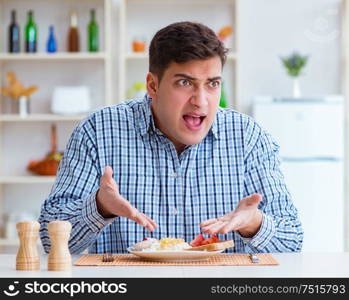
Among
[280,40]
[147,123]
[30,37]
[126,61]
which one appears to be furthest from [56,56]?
[147,123]

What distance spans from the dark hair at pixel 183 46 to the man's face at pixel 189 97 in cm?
2

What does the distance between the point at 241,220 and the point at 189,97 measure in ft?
1.61

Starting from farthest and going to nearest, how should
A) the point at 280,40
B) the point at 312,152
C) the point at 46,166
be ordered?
1. the point at 280,40
2. the point at 46,166
3. the point at 312,152

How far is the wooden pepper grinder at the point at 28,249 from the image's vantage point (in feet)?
5.89

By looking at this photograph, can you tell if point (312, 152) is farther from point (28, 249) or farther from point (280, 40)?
point (28, 249)

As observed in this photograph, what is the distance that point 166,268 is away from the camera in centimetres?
180

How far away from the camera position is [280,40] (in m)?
5.98

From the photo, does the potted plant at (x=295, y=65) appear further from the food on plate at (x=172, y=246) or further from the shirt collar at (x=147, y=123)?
the food on plate at (x=172, y=246)

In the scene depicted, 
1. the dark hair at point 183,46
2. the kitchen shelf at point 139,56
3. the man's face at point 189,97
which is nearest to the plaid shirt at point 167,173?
the man's face at point 189,97

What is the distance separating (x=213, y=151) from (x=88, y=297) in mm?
1191

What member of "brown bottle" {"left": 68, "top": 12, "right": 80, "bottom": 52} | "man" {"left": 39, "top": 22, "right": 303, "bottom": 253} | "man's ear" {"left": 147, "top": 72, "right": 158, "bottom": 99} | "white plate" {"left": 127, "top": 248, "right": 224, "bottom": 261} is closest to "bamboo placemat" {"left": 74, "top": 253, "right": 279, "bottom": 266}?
"white plate" {"left": 127, "top": 248, "right": 224, "bottom": 261}

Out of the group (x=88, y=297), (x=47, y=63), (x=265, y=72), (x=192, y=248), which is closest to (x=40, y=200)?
(x=47, y=63)

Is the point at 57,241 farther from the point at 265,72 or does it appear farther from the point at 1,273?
the point at 265,72

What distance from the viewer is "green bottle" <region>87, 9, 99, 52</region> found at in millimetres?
5812
